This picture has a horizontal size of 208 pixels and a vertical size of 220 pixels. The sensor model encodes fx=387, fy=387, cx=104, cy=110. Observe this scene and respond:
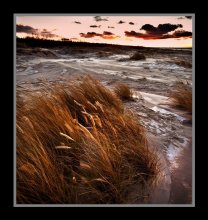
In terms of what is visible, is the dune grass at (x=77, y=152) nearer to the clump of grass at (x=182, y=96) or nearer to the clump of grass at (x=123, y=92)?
the clump of grass at (x=123, y=92)

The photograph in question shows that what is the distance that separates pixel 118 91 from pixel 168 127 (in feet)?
1.40

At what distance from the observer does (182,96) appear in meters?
2.65

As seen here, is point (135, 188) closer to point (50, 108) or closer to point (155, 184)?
point (155, 184)

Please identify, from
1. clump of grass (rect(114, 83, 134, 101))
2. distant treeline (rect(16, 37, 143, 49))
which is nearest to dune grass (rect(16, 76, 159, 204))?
clump of grass (rect(114, 83, 134, 101))

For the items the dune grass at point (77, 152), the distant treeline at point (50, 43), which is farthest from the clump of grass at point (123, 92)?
the distant treeline at point (50, 43)

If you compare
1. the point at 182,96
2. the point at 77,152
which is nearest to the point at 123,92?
the point at 182,96

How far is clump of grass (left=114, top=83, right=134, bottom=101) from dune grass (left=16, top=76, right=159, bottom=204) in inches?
3.4

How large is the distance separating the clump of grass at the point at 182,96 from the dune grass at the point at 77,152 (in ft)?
1.09

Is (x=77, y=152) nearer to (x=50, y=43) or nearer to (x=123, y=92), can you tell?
(x=123, y=92)

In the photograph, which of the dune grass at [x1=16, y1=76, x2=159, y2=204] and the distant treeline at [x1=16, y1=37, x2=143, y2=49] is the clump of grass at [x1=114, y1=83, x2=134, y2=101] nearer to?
the dune grass at [x1=16, y1=76, x2=159, y2=204]

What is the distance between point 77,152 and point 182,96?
814mm

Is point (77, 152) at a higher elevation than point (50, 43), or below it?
below
